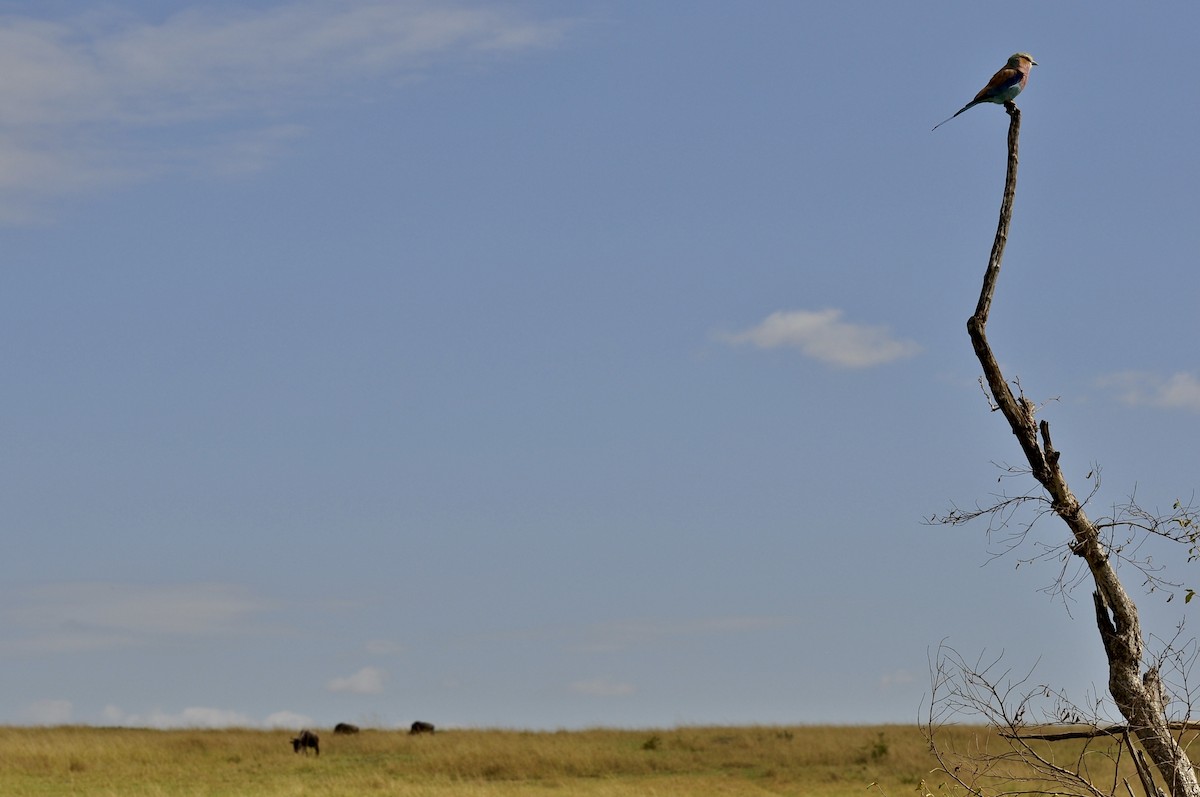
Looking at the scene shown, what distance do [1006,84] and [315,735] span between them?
3053 centimetres

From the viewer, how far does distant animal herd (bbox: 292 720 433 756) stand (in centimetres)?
3500

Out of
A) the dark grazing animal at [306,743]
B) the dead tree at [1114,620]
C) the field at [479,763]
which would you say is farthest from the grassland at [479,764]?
the dead tree at [1114,620]

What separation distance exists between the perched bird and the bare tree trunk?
2.49m

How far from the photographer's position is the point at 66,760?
1206 inches

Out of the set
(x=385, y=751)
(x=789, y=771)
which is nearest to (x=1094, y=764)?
(x=789, y=771)

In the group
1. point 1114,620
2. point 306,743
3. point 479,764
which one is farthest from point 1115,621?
point 306,743

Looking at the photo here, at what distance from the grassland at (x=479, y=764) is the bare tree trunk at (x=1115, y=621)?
1834cm

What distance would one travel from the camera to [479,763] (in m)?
32.1

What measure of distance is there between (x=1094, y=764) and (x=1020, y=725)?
89.1 ft

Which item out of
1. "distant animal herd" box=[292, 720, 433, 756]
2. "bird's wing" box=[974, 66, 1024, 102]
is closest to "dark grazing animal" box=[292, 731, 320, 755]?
"distant animal herd" box=[292, 720, 433, 756]

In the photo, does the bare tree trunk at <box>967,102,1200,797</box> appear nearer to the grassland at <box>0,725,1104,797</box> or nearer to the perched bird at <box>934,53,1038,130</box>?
the perched bird at <box>934,53,1038,130</box>

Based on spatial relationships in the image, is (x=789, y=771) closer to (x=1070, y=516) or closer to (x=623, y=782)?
(x=623, y=782)

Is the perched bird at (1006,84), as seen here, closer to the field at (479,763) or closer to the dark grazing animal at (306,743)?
the field at (479,763)

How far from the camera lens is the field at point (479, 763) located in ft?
87.4
